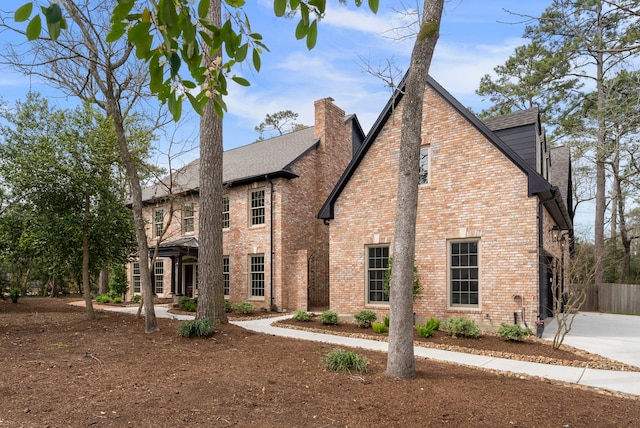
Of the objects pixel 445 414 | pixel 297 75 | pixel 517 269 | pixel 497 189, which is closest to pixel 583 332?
pixel 517 269

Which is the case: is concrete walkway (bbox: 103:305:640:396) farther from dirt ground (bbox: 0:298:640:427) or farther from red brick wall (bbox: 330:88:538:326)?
red brick wall (bbox: 330:88:538:326)

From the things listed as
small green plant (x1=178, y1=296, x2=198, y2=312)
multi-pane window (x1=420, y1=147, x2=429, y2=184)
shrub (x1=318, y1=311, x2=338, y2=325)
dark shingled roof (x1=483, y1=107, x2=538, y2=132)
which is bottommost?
small green plant (x1=178, y1=296, x2=198, y2=312)

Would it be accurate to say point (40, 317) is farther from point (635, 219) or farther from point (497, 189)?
point (635, 219)

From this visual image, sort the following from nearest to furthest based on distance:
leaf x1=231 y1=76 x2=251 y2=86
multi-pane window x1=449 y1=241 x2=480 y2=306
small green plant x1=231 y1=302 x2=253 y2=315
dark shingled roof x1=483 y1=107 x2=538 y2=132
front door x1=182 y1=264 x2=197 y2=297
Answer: leaf x1=231 y1=76 x2=251 y2=86 → multi-pane window x1=449 y1=241 x2=480 y2=306 → dark shingled roof x1=483 y1=107 x2=538 y2=132 → small green plant x1=231 y1=302 x2=253 y2=315 → front door x1=182 y1=264 x2=197 y2=297

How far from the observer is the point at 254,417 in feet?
14.1

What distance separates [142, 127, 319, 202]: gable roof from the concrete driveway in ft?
34.9

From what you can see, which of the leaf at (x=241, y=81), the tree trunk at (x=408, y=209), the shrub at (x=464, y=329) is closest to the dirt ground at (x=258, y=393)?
the tree trunk at (x=408, y=209)

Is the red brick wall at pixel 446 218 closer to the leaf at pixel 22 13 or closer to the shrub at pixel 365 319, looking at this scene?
the shrub at pixel 365 319

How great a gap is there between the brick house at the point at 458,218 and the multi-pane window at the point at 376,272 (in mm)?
30

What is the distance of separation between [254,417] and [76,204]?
9.92 metres

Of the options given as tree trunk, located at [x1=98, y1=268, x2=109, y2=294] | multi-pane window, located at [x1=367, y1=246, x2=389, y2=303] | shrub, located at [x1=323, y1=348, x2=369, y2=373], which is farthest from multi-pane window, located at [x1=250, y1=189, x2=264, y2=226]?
tree trunk, located at [x1=98, y1=268, x2=109, y2=294]

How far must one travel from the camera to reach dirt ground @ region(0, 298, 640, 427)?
4.28 meters

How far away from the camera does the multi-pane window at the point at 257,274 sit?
674 inches

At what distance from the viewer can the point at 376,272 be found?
1275 centimetres
